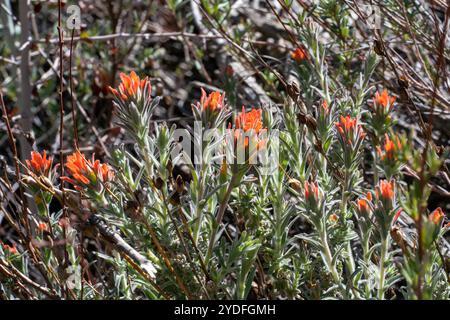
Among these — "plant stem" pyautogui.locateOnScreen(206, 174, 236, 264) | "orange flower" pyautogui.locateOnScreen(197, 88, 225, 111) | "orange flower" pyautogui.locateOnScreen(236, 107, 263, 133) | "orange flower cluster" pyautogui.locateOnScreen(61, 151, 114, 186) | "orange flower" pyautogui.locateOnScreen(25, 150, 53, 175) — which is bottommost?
"plant stem" pyautogui.locateOnScreen(206, 174, 236, 264)

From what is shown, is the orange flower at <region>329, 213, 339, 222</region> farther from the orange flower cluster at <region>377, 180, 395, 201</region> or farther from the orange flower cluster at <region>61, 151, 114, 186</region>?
the orange flower cluster at <region>61, 151, 114, 186</region>

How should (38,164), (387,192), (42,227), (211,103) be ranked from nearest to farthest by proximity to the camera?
(387,192) → (211,103) → (38,164) → (42,227)

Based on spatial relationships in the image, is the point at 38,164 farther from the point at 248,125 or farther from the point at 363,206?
Answer: the point at 363,206

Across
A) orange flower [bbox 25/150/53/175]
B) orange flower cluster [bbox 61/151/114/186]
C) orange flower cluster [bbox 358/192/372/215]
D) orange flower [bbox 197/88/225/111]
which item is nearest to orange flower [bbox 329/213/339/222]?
orange flower cluster [bbox 358/192/372/215]

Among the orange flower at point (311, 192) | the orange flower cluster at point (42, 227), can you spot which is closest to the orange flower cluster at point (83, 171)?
the orange flower cluster at point (42, 227)

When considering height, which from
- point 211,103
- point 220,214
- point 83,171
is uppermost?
point 211,103

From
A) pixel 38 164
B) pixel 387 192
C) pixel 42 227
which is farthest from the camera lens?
pixel 42 227

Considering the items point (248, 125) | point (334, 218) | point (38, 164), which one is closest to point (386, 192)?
point (248, 125)

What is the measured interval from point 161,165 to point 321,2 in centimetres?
122

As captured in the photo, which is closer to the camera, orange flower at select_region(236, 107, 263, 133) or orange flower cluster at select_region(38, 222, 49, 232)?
orange flower at select_region(236, 107, 263, 133)

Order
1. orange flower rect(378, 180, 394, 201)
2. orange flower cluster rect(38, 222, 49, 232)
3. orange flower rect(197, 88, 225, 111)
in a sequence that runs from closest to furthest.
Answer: orange flower rect(378, 180, 394, 201) < orange flower rect(197, 88, 225, 111) < orange flower cluster rect(38, 222, 49, 232)

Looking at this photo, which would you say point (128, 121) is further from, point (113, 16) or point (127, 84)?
point (113, 16)

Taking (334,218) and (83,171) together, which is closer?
(83,171)

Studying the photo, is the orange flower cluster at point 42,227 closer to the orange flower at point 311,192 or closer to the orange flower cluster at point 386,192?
the orange flower at point 311,192
